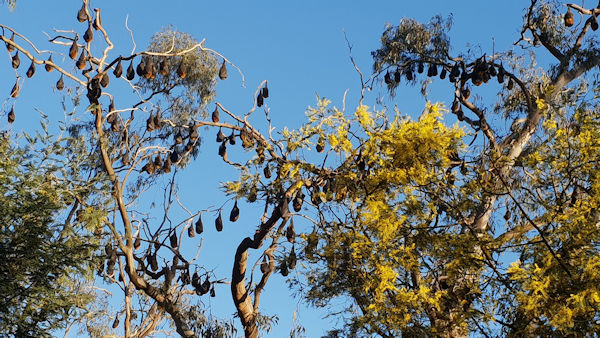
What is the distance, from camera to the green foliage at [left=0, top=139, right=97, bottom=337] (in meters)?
7.96

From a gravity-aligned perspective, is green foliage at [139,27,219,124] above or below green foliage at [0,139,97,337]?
above

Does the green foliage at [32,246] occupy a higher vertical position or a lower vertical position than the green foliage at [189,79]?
lower

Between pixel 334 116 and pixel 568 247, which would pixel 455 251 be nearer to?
pixel 568 247

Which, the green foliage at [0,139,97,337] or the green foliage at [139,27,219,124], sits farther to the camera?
the green foliage at [139,27,219,124]

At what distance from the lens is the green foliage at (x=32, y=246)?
26.1 ft

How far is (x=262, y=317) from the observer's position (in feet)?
30.0

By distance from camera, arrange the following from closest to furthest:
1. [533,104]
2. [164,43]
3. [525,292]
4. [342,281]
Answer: [525,292], [342,281], [533,104], [164,43]

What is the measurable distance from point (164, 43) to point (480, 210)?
8034mm

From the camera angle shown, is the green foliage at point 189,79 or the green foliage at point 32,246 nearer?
the green foliage at point 32,246

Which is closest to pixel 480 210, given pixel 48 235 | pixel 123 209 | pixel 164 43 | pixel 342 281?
pixel 342 281

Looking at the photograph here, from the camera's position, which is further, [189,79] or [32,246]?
[189,79]

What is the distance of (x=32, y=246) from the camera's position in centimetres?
800

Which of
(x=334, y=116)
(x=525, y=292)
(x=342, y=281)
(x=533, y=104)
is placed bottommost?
(x=525, y=292)

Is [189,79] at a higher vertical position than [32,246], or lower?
higher
